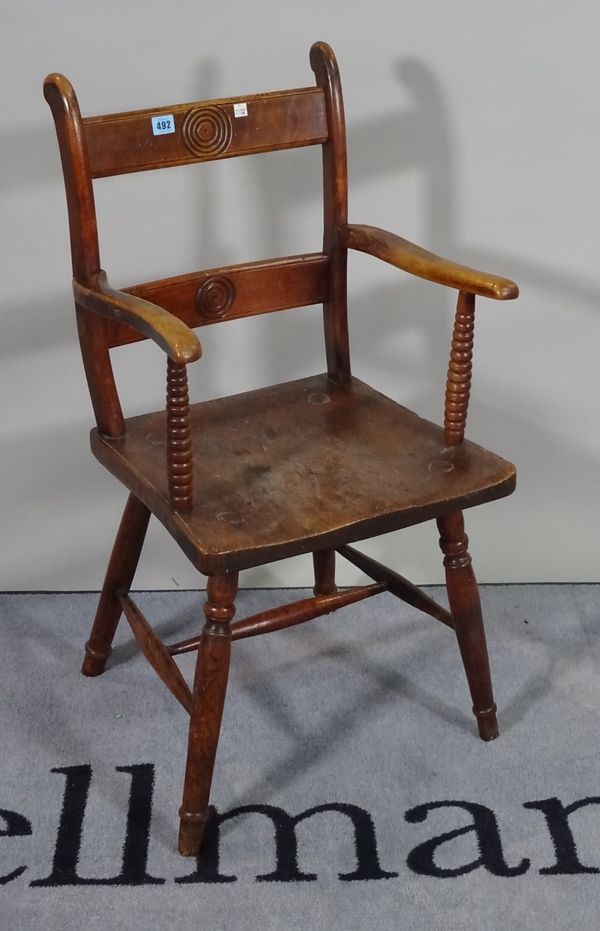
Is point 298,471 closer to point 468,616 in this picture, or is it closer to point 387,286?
point 468,616

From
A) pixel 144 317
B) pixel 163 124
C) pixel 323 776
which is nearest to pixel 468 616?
pixel 323 776

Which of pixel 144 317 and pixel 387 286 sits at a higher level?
pixel 144 317

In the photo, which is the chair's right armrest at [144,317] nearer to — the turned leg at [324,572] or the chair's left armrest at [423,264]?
the chair's left armrest at [423,264]

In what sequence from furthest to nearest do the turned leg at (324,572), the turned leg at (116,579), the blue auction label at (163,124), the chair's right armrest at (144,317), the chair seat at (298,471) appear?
the turned leg at (324,572) → the turned leg at (116,579) → the blue auction label at (163,124) → the chair seat at (298,471) → the chair's right armrest at (144,317)

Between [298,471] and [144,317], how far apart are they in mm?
345

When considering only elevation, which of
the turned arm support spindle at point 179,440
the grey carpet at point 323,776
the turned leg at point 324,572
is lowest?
the grey carpet at point 323,776

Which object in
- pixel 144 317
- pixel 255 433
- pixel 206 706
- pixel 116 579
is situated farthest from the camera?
pixel 116 579

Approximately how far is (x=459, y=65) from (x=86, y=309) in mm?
774

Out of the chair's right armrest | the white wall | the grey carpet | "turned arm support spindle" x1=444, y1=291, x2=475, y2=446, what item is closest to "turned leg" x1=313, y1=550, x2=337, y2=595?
the grey carpet

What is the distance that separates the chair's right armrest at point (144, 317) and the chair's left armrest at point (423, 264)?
1.21 feet

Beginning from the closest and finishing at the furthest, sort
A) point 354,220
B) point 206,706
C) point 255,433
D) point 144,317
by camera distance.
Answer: point 144,317, point 206,706, point 255,433, point 354,220

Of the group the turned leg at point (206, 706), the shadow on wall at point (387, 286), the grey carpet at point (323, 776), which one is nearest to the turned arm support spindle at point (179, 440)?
the turned leg at point (206, 706)

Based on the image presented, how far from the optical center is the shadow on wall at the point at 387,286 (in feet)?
6.82

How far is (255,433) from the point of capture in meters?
1.90
